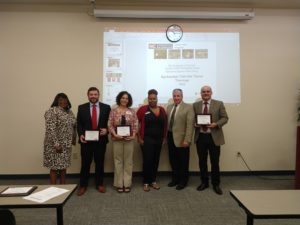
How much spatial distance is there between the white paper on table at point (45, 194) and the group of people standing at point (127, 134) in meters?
1.74

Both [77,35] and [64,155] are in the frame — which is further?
[77,35]

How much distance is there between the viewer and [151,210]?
10.9 feet

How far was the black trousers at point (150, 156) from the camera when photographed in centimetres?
408

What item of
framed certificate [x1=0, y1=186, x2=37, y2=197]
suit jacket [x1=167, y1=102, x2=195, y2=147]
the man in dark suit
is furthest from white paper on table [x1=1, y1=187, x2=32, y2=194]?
suit jacket [x1=167, y1=102, x2=195, y2=147]

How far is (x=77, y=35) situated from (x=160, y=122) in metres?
2.09

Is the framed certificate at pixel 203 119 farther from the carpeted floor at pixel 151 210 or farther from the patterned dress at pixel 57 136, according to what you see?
the patterned dress at pixel 57 136

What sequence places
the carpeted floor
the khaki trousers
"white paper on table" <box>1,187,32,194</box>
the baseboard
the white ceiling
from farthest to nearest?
the baseboard
the white ceiling
the khaki trousers
the carpeted floor
"white paper on table" <box>1,187,32,194</box>

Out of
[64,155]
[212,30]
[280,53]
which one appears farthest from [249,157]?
[64,155]

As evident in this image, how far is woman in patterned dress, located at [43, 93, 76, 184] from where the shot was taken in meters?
Answer: 3.78

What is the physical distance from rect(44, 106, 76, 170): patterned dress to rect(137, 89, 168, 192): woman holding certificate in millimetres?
1039

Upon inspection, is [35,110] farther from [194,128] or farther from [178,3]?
[178,3]

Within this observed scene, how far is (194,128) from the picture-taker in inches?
162

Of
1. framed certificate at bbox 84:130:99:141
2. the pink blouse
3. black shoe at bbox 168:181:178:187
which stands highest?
the pink blouse

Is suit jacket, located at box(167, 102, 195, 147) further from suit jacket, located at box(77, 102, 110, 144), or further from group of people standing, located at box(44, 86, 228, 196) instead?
suit jacket, located at box(77, 102, 110, 144)
